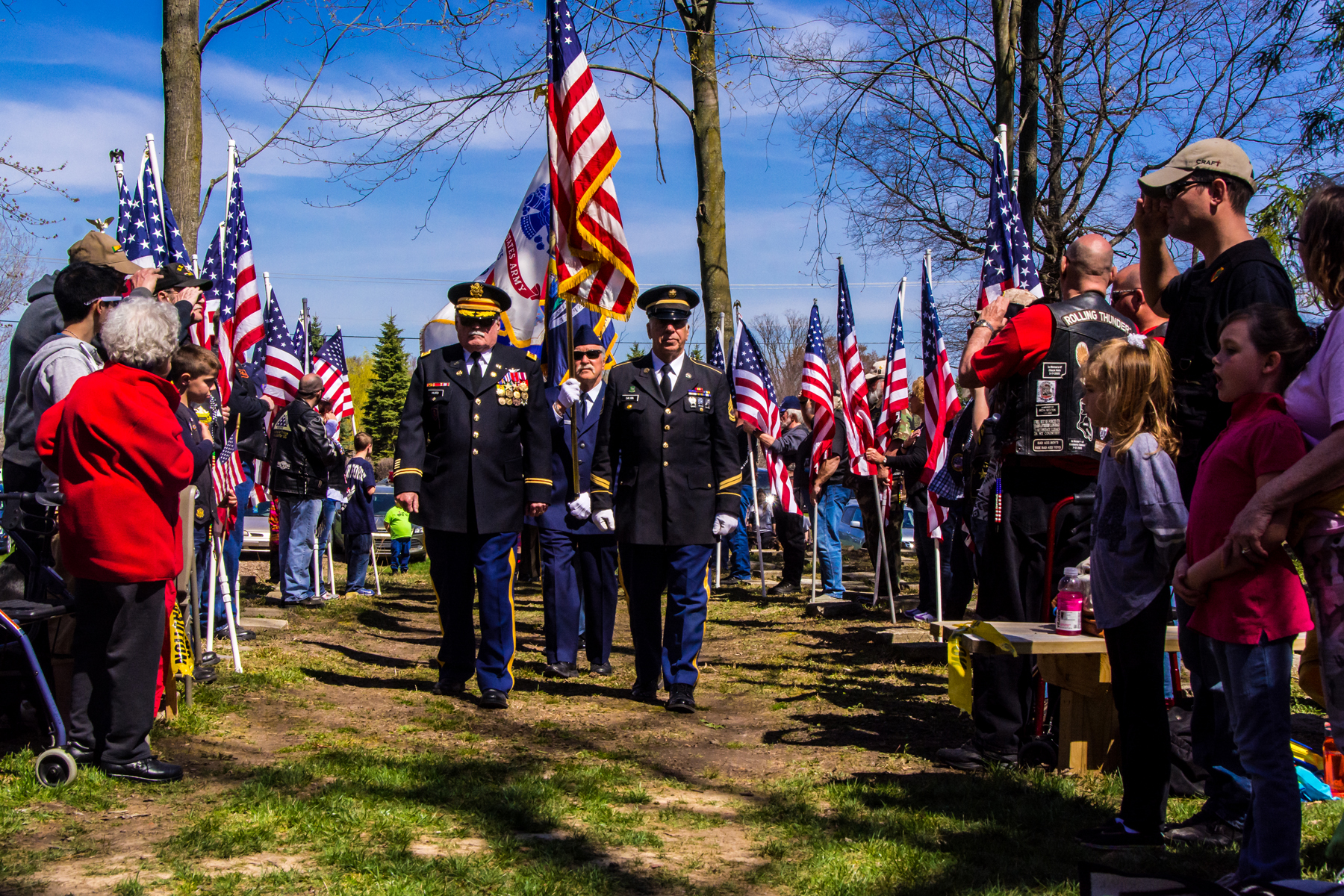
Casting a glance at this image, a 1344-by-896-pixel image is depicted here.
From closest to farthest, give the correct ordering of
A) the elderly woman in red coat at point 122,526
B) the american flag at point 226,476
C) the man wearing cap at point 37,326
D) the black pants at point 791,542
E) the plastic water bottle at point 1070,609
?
1. the elderly woman in red coat at point 122,526
2. the plastic water bottle at point 1070,609
3. the man wearing cap at point 37,326
4. the american flag at point 226,476
5. the black pants at point 791,542

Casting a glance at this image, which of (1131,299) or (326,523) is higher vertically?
(1131,299)

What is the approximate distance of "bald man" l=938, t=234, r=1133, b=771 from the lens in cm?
489

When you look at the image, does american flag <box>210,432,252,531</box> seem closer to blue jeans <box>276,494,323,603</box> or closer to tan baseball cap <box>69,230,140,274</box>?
tan baseball cap <box>69,230,140,274</box>

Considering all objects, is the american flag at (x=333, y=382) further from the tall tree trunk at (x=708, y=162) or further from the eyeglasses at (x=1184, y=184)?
the eyeglasses at (x=1184, y=184)

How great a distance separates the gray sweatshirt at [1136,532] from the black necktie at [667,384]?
119 inches

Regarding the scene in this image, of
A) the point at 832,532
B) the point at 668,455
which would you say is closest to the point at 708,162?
the point at 832,532

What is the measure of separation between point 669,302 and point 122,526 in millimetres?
3295

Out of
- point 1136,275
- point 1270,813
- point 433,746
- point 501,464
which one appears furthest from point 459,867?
point 1136,275

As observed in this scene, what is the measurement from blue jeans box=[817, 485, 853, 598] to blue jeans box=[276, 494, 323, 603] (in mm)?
5211

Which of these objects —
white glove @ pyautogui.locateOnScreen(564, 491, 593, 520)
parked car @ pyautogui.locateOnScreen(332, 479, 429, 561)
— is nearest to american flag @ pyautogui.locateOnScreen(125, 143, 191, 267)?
white glove @ pyautogui.locateOnScreen(564, 491, 593, 520)

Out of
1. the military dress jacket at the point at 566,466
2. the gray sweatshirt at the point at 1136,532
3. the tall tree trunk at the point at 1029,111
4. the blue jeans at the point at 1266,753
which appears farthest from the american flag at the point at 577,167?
the tall tree trunk at the point at 1029,111

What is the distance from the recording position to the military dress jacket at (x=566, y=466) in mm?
7496

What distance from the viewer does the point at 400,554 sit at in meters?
16.8

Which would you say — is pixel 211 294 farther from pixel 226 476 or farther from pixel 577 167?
pixel 577 167
